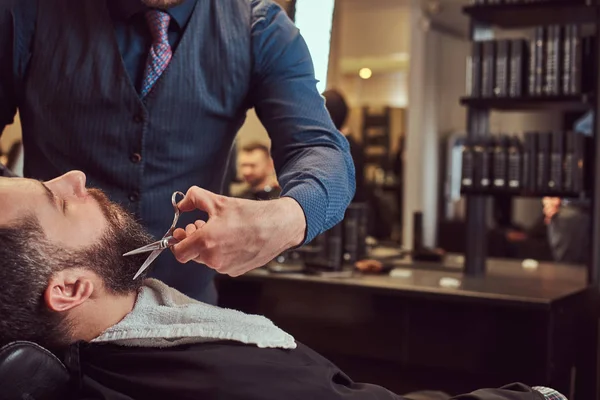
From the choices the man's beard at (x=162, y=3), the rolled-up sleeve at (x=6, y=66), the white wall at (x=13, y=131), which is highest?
the man's beard at (x=162, y=3)

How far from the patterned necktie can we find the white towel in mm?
510

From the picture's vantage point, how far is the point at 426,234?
31.5 ft

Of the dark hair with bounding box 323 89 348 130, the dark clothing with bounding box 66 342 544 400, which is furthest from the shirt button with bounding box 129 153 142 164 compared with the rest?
the dark hair with bounding box 323 89 348 130

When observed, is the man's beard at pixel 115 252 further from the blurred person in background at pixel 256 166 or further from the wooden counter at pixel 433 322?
the blurred person in background at pixel 256 166

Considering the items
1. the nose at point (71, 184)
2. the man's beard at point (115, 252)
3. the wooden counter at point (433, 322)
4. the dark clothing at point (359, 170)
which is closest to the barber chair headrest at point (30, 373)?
the man's beard at point (115, 252)

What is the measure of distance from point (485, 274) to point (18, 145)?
2.35 m

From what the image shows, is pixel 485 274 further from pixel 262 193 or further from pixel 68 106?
pixel 68 106

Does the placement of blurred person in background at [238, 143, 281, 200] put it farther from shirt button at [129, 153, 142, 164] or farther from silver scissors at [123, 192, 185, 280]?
silver scissors at [123, 192, 185, 280]

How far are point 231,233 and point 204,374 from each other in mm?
247

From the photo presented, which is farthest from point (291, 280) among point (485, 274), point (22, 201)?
point (22, 201)

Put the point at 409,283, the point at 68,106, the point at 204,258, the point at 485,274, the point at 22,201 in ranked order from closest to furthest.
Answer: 1. the point at 204,258
2. the point at 22,201
3. the point at 68,106
4. the point at 409,283
5. the point at 485,274

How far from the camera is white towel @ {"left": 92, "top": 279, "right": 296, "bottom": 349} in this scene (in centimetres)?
135

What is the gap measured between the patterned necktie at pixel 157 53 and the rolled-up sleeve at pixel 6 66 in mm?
289

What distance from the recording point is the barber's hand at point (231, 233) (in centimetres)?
119
